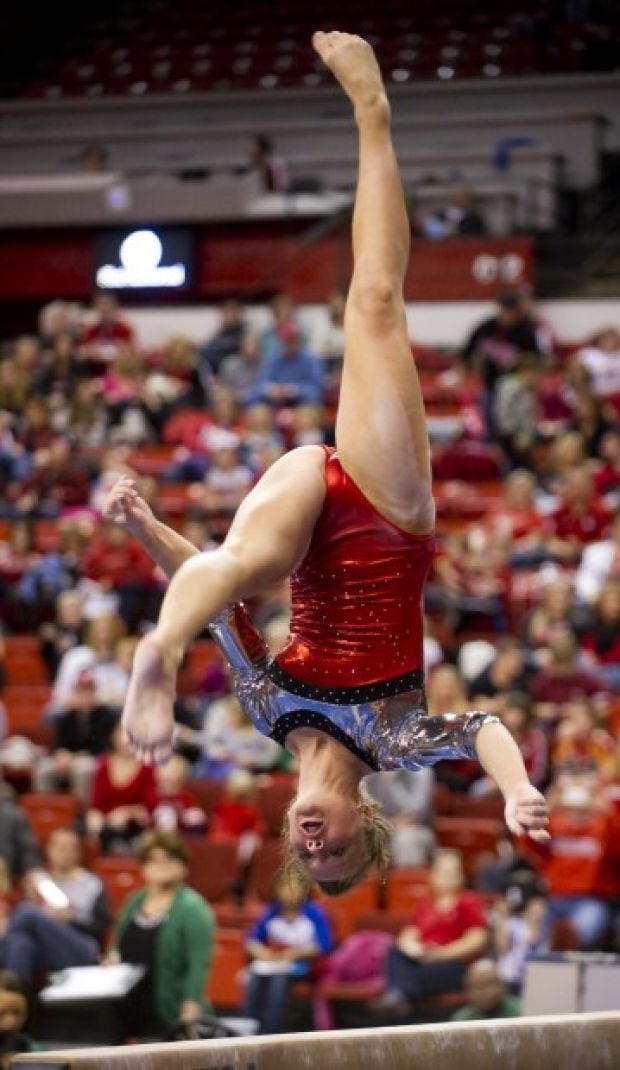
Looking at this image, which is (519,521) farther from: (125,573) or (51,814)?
(51,814)

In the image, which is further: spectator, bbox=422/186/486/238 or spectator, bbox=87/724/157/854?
spectator, bbox=422/186/486/238

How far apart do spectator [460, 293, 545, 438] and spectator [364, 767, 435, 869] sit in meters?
4.68

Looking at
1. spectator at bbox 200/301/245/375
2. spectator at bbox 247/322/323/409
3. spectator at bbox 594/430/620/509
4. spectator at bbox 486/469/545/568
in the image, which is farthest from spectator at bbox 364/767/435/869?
spectator at bbox 200/301/245/375

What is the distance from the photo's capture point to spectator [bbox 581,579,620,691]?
10.1 meters

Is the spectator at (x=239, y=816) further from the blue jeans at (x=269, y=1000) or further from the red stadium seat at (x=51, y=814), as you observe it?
the blue jeans at (x=269, y=1000)

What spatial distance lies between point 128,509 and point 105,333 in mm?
10728

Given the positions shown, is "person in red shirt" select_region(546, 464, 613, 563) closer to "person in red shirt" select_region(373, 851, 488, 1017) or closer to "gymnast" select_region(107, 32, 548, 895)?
"person in red shirt" select_region(373, 851, 488, 1017)

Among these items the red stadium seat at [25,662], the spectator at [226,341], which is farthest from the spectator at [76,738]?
the spectator at [226,341]

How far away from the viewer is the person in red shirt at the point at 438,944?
25.9 ft

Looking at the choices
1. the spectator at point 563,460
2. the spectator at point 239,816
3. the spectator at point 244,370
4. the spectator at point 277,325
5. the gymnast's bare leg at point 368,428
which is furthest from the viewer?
the spectator at point 244,370

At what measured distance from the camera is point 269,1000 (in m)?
7.79

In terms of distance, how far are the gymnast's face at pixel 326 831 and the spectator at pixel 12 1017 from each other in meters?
2.37

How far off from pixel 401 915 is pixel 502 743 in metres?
4.48

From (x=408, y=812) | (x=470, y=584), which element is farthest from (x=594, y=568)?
(x=408, y=812)
